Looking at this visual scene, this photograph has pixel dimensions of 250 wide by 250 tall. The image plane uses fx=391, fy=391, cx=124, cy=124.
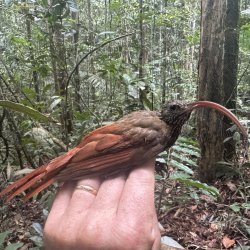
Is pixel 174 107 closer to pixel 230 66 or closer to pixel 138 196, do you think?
pixel 138 196

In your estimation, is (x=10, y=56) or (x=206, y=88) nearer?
(x=206, y=88)

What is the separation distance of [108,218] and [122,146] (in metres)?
0.34

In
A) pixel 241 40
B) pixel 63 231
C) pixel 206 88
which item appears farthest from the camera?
pixel 241 40

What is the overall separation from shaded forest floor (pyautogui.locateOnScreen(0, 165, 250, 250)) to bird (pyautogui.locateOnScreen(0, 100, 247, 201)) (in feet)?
4.85

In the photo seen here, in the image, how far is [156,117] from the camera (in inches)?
62.1

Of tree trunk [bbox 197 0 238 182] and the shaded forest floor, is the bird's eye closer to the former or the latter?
the shaded forest floor

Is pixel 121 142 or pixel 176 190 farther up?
pixel 121 142

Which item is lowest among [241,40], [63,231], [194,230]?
[194,230]

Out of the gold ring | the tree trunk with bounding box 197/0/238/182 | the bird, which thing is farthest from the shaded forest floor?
the gold ring

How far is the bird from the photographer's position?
1.39m

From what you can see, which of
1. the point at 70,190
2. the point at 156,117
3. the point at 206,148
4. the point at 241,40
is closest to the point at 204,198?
the point at 206,148

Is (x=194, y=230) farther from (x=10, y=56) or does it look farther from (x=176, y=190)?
(x=10, y=56)

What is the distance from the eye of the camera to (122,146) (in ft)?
4.74

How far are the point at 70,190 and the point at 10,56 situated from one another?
4.38m
